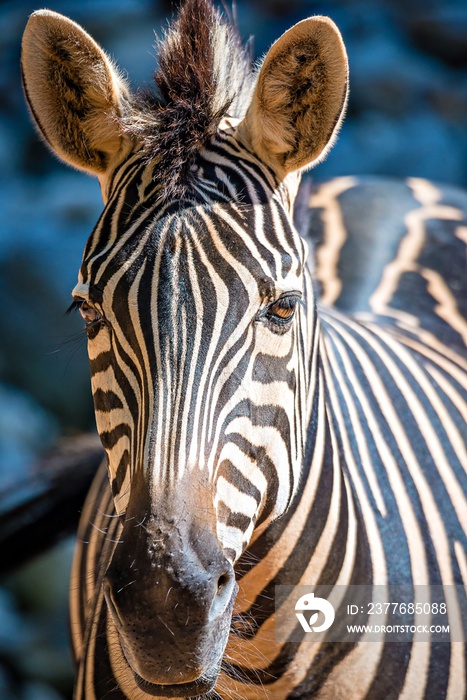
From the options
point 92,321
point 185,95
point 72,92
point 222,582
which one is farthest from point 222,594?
point 72,92

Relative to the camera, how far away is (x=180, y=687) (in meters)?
1.53

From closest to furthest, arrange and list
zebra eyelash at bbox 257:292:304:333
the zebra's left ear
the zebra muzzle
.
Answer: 1. the zebra muzzle
2. zebra eyelash at bbox 257:292:304:333
3. the zebra's left ear

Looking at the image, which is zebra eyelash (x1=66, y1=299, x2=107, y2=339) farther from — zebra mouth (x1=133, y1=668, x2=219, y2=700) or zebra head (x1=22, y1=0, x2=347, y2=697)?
zebra mouth (x1=133, y1=668, x2=219, y2=700)

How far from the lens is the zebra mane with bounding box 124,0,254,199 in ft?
5.99

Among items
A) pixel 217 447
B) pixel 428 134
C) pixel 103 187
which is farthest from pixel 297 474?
pixel 428 134

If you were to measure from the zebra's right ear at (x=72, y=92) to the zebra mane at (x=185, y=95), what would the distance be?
3.5 inches

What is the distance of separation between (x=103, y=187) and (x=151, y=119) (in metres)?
0.31

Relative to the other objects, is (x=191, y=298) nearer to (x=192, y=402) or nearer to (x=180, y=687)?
(x=192, y=402)

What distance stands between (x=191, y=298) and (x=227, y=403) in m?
0.25

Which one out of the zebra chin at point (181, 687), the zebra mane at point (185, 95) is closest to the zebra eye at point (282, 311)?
the zebra mane at point (185, 95)

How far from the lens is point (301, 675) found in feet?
6.61

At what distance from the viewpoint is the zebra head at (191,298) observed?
1.50 metres

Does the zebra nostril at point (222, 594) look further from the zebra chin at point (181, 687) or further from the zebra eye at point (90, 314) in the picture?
the zebra eye at point (90, 314)

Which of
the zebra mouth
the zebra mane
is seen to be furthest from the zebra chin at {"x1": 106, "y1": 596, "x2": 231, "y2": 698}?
the zebra mane
